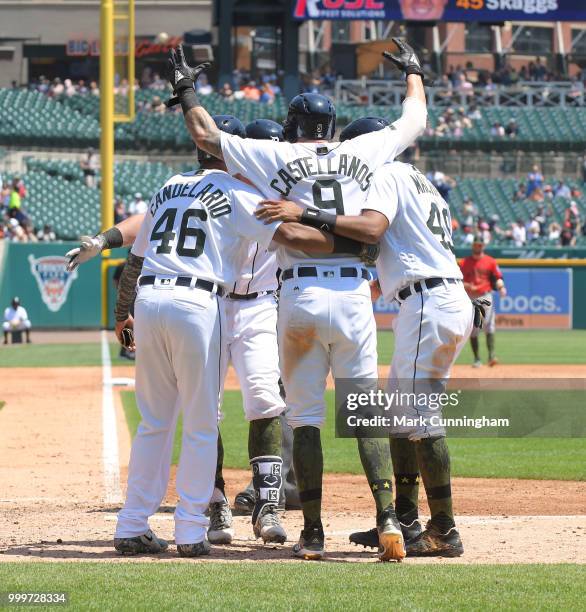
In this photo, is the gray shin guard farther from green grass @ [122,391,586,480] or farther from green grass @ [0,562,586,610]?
green grass @ [122,391,586,480]

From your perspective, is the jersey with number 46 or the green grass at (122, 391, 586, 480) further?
the green grass at (122, 391, 586, 480)

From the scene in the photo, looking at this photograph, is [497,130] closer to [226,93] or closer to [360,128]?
[226,93]

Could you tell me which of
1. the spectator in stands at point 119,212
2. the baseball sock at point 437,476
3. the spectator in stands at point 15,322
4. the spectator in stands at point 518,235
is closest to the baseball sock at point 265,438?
the baseball sock at point 437,476

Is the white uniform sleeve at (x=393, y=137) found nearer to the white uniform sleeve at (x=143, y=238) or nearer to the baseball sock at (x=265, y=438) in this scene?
the white uniform sleeve at (x=143, y=238)

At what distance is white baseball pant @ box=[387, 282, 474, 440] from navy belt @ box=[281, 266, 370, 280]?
325 mm

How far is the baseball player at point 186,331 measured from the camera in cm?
552

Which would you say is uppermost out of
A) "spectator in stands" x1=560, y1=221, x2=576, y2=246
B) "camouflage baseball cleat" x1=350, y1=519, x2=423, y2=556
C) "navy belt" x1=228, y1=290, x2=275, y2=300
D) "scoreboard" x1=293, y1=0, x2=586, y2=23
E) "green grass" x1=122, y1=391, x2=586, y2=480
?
"scoreboard" x1=293, y1=0, x2=586, y2=23

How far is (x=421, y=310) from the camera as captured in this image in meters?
5.74

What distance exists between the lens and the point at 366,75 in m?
45.4

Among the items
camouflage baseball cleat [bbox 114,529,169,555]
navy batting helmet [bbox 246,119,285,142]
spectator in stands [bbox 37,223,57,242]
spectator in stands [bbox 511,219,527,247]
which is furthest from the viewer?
spectator in stands [bbox 511,219,527,247]

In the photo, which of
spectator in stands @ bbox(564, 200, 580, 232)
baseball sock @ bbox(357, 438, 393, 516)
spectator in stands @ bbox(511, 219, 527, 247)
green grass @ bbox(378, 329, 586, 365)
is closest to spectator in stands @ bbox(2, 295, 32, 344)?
green grass @ bbox(378, 329, 586, 365)

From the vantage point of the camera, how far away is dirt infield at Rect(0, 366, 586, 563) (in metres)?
5.80

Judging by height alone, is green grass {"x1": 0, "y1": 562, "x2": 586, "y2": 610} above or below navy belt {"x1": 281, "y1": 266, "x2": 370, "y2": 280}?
below

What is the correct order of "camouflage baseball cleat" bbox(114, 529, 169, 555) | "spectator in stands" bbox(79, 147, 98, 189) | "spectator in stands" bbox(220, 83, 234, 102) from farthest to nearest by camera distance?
"spectator in stands" bbox(220, 83, 234, 102) → "spectator in stands" bbox(79, 147, 98, 189) → "camouflage baseball cleat" bbox(114, 529, 169, 555)
